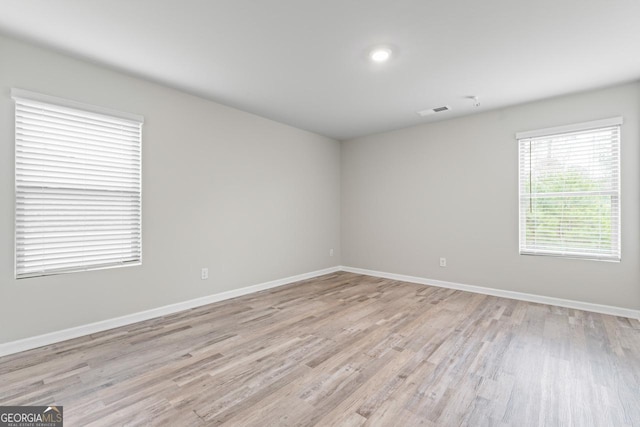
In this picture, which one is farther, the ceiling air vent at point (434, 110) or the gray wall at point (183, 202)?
the ceiling air vent at point (434, 110)

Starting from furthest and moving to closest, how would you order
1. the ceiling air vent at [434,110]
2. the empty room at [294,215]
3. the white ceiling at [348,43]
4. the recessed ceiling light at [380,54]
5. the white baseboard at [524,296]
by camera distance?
the ceiling air vent at [434,110]
the white baseboard at [524,296]
the recessed ceiling light at [380,54]
the white ceiling at [348,43]
the empty room at [294,215]

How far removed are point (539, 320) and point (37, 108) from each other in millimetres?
5283

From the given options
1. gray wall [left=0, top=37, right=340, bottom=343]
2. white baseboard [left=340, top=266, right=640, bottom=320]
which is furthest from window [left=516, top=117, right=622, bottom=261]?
gray wall [left=0, top=37, right=340, bottom=343]

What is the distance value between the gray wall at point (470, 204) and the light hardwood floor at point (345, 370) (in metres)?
0.56

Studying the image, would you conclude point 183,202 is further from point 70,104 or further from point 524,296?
point 524,296

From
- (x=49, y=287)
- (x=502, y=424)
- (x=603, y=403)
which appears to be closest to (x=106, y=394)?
(x=49, y=287)

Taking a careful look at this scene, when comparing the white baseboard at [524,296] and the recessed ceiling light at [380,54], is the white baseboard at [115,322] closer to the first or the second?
the white baseboard at [524,296]

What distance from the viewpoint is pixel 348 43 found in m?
2.47

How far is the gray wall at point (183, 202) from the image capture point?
8.04 feet

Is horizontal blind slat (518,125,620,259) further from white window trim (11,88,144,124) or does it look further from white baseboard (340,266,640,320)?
white window trim (11,88,144,124)

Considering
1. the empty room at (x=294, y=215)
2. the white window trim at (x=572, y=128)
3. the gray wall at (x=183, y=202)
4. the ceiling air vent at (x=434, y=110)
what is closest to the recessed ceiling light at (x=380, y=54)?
the empty room at (x=294, y=215)

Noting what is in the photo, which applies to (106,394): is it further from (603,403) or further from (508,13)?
(508,13)

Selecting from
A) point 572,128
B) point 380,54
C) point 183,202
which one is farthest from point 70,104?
point 572,128

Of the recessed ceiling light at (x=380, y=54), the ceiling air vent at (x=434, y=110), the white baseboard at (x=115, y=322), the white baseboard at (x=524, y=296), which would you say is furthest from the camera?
the ceiling air vent at (x=434, y=110)
